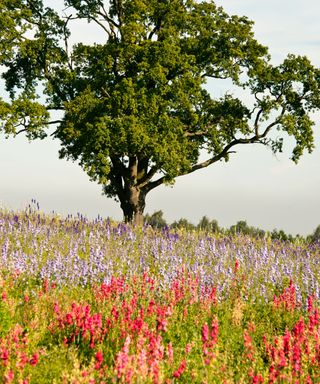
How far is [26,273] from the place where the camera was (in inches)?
372

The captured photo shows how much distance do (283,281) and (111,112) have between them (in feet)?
46.0

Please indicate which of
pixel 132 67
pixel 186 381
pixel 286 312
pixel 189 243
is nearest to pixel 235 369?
pixel 186 381

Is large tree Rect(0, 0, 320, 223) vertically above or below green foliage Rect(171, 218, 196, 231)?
above

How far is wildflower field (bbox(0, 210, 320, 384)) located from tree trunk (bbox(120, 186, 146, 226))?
10.3 meters

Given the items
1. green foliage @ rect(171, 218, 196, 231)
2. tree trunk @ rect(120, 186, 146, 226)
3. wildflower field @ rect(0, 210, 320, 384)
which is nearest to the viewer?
wildflower field @ rect(0, 210, 320, 384)

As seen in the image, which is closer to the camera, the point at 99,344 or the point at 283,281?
the point at 99,344

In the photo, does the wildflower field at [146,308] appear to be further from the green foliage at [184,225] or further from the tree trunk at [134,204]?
the tree trunk at [134,204]

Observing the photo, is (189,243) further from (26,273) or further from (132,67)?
(132,67)

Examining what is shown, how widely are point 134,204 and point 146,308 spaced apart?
1719 centimetres

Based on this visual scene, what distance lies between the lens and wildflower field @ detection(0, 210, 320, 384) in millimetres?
5664

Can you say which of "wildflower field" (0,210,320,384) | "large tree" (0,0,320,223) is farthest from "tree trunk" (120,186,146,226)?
"wildflower field" (0,210,320,384)

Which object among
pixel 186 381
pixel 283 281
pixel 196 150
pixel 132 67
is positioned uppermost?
pixel 132 67

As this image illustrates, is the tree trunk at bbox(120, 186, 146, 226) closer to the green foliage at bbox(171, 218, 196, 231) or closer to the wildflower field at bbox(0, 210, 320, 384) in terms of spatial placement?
the green foliage at bbox(171, 218, 196, 231)

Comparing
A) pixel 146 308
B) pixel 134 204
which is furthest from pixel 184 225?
pixel 146 308
